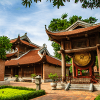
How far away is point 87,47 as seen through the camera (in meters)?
11.3

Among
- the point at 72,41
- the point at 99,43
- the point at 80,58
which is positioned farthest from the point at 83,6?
the point at 80,58

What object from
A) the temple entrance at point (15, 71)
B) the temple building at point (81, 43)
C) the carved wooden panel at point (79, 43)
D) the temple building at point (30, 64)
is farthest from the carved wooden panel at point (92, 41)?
the temple entrance at point (15, 71)

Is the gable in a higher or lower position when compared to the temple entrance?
higher

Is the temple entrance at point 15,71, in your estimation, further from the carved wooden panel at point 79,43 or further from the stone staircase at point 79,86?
the stone staircase at point 79,86

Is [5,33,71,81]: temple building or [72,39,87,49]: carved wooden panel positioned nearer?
[72,39,87,49]: carved wooden panel

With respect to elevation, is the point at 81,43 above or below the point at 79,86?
above

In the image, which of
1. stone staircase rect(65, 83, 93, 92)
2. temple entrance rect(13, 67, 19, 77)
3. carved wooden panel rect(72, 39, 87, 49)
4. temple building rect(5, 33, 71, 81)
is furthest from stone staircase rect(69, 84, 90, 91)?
temple entrance rect(13, 67, 19, 77)

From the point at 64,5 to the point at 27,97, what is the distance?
5143 mm

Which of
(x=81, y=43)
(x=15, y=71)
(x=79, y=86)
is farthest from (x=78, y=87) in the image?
(x=15, y=71)

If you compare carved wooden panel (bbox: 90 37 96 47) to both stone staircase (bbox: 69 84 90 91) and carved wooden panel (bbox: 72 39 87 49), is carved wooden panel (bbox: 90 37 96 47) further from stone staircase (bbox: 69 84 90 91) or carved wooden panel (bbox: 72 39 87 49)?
stone staircase (bbox: 69 84 90 91)

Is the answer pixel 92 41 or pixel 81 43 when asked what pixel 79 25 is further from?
pixel 92 41

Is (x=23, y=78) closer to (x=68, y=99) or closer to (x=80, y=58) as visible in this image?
(x=80, y=58)

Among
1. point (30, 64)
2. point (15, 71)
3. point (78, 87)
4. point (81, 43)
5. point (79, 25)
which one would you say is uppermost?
point (79, 25)

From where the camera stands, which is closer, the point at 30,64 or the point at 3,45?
the point at 3,45
